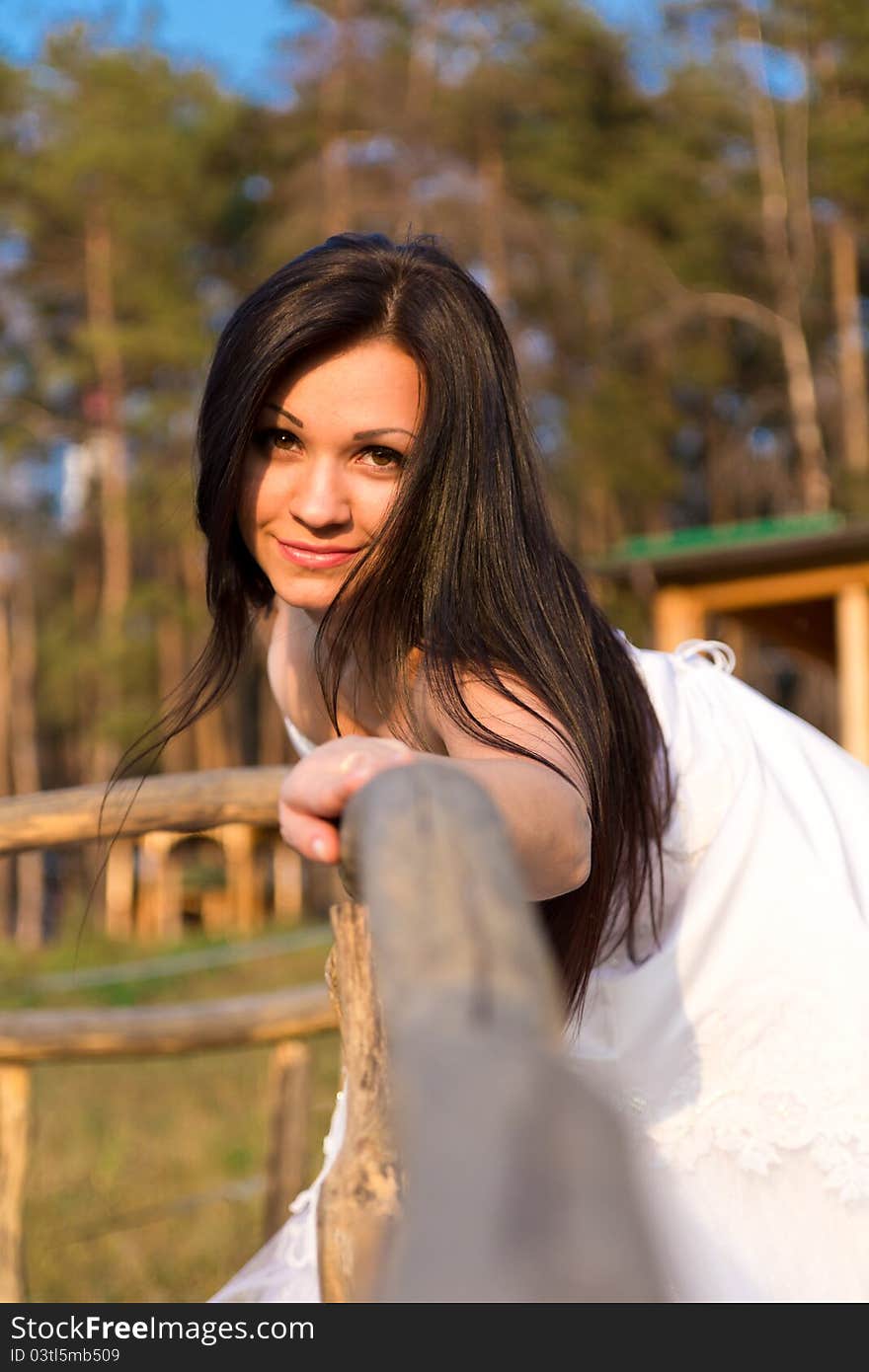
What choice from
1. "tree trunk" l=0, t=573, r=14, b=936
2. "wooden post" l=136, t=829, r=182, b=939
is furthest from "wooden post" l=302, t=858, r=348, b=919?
"tree trunk" l=0, t=573, r=14, b=936

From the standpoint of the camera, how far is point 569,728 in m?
1.05

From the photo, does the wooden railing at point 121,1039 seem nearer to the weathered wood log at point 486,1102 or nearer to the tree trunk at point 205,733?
the weathered wood log at point 486,1102

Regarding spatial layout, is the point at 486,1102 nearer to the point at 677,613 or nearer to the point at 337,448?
the point at 337,448

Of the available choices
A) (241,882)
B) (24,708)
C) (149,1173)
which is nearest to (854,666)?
(149,1173)

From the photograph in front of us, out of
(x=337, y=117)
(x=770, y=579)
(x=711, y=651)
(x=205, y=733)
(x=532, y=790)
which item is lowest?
(x=532, y=790)

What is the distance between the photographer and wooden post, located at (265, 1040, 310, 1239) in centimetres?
289

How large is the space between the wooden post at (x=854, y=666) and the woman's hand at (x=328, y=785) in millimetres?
6945

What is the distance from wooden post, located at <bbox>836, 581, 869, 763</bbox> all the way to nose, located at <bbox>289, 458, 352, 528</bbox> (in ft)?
21.1

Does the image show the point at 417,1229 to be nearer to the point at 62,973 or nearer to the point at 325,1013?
the point at 325,1013

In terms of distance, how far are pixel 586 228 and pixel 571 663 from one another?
14773 mm

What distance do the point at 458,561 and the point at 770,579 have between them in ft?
24.0

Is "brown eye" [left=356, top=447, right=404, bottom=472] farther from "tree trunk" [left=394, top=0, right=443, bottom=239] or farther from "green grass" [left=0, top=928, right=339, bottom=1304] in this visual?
"tree trunk" [left=394, top=0, right=443, bottom=239]

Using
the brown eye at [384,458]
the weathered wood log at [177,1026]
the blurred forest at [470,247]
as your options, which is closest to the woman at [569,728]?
the brown eye at [384,458]
